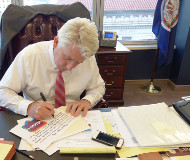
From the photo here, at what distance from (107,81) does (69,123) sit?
154 cm

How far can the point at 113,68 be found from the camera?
2363 mm

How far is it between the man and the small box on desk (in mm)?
211

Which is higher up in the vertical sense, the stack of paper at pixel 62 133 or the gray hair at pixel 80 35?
the gray hair at pixel 80 35

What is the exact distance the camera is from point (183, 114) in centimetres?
98

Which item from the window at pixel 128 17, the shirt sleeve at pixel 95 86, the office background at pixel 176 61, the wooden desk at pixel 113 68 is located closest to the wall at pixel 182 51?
the office background at pixel 176 61

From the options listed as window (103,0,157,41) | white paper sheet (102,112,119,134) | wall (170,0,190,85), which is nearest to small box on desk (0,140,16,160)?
white paper sheet (102,112,119,134)

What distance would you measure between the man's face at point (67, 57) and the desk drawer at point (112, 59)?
120 cm

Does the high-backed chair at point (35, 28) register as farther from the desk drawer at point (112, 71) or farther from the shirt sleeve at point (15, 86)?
the desk drawer at point (112, 71)

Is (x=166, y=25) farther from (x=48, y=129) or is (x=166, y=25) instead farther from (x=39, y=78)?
(x=48, y=129)

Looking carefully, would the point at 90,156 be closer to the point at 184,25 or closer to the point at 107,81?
the point at 107,81

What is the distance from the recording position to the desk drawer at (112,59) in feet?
7.50

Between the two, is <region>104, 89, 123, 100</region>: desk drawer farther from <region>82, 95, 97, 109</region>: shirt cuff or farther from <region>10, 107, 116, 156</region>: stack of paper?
<region>10, 107, 116, 156</region>: stack of paper

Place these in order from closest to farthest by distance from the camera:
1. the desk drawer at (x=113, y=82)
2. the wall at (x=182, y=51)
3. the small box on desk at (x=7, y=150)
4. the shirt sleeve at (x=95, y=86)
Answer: the small box on desk at (x=7, y=150)
the shirt sleeve at (x=95, y=86)
the desk drawer at (x=113, y=82)
the wall at (x=182, y=51)

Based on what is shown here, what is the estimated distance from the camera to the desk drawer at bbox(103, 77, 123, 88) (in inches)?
95.3
